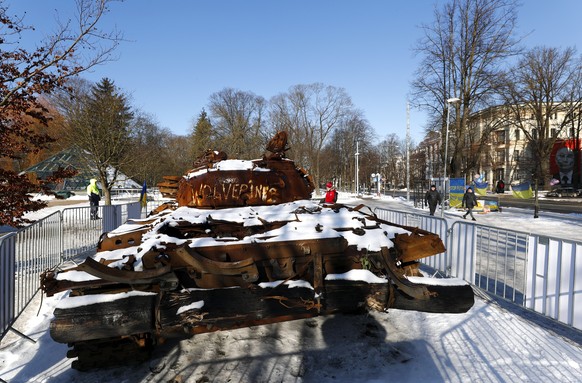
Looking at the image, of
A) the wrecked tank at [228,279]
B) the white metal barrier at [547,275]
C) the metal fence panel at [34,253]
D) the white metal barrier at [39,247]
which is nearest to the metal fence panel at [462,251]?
the white metal barrier at [547,275]

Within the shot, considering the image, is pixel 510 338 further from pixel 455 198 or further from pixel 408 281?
pixel 455 198

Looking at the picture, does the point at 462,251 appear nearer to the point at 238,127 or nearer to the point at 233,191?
the point at 233,191

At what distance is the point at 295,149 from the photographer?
134ft

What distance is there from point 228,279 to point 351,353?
1623mm

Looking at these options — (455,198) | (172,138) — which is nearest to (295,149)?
(455,198)

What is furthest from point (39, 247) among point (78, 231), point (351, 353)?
point (351, 353)

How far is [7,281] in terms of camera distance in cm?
390

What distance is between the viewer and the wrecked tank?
270cm

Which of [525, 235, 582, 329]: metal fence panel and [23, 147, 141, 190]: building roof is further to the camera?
[23, 147, 141, 190]: building roof

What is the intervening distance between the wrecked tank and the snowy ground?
496mm

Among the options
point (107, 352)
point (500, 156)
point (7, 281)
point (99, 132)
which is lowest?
point (107, 352)

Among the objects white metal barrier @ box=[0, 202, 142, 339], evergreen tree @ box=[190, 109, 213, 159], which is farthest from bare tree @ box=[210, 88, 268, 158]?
white metal barrier @ box=[0, 202, 142, 339]

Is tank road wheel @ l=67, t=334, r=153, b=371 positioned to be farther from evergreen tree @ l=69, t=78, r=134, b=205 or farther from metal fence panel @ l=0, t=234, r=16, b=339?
evergreen tree @ l=69, t=78, r=134, b=205

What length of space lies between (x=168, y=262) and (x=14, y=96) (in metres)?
4.80
